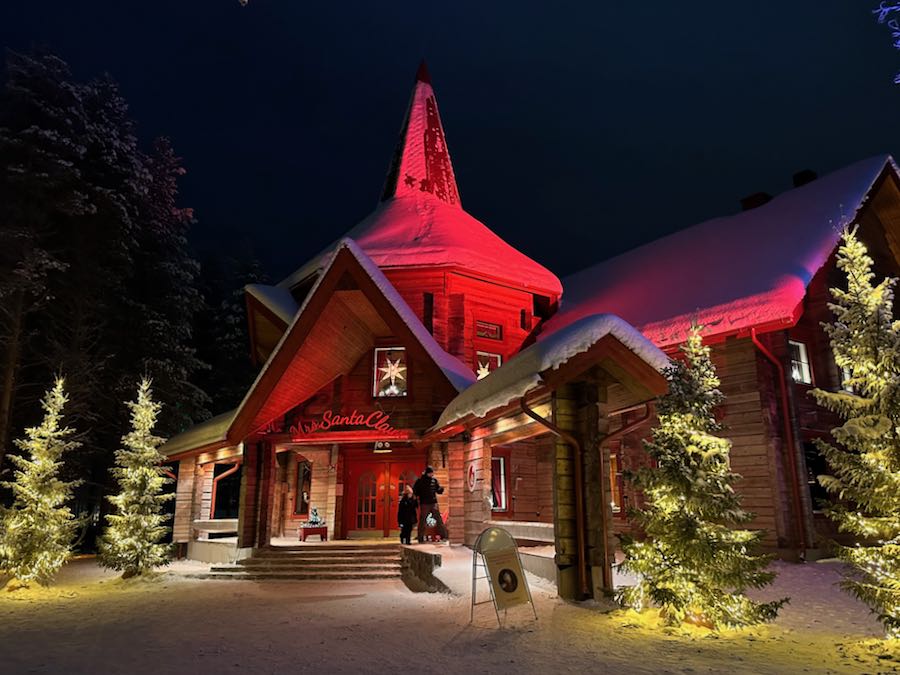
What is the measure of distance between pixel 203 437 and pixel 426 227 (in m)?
9.33

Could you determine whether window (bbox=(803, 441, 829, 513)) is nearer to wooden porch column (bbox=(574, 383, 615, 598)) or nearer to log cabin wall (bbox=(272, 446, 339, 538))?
wooden porch column (bbox=(574, 383, 615, 598))

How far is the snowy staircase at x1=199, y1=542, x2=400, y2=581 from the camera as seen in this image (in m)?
13.5

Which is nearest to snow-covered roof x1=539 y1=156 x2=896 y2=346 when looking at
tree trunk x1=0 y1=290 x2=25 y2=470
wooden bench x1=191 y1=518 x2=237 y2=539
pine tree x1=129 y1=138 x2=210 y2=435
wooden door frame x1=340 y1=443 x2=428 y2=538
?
wooden door frame x1=340 y1=443 x2=428 y2=538

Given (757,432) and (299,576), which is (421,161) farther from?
(299,576)

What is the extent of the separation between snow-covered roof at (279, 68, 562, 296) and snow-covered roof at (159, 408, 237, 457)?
548cm

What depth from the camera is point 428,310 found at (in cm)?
1867

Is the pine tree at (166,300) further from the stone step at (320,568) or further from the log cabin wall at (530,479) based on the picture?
the log cabin wall at (530,479)

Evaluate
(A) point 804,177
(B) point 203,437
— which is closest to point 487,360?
(B) point 203,437

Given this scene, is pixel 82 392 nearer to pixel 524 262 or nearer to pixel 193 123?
pixel 524 262

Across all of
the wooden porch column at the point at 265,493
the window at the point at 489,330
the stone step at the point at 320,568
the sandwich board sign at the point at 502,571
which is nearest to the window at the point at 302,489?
the wooden porch column at the point at 265,493

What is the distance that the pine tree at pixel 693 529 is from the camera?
7.06 meters

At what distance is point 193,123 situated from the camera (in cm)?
19775

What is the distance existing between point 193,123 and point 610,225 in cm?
13629

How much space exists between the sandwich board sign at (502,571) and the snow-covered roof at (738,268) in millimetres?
8037
